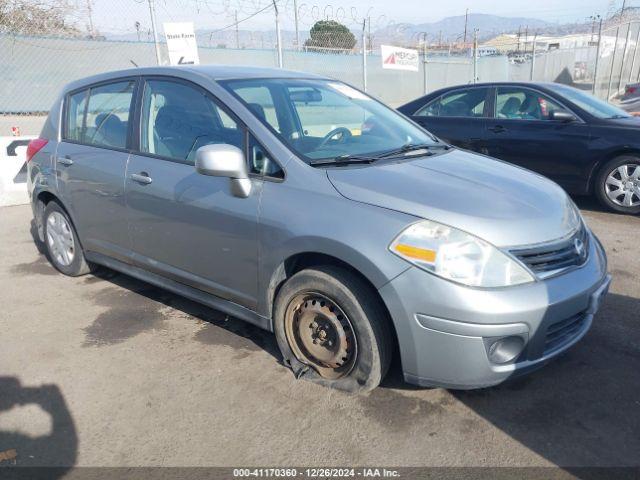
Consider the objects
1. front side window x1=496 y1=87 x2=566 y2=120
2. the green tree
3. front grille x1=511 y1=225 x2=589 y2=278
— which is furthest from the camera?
the green tree

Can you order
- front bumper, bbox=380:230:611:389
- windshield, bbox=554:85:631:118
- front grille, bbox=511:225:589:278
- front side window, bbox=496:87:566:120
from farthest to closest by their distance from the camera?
front side window, bbox=496:87:566:120
windshield, bbox=554:85:631:118
front grille, bbox=511:225:589:278
front bumper, bbox=380:230:611:389

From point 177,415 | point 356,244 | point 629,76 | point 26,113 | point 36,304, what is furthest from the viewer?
point 629,76

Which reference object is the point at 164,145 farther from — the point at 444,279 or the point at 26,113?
the point at 26,113

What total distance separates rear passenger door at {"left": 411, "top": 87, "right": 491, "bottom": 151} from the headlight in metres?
4.92

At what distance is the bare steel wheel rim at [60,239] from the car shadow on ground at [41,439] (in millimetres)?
1840

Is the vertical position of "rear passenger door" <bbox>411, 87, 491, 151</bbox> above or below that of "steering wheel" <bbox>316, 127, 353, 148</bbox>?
below

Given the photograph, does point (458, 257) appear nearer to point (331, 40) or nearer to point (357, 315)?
point (357, 315)

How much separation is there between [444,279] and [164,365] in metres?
1.85

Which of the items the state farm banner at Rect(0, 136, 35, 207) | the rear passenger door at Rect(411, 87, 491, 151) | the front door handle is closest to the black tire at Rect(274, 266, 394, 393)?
the front door handle

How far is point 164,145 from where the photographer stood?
3.71 m

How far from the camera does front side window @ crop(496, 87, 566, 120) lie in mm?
6816

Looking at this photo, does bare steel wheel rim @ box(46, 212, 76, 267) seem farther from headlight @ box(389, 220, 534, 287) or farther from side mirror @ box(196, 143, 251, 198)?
headlight @ box(389, 220, 534, 287)

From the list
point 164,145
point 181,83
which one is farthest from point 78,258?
point 181,83

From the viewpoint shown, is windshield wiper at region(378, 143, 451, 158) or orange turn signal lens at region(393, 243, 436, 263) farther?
windshield wiper at region(378, 143, 451, 158)
